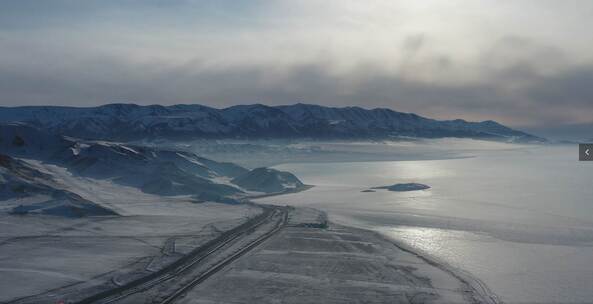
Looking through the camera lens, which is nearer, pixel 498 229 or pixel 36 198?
pixel 498 229

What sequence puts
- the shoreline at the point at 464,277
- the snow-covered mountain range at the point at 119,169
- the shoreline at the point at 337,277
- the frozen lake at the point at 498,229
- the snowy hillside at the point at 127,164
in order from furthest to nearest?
1. the snowy hillside at the point at 127,164
2. the snow-covered mountain range at the point at 119,169
3. the frozen lake at the point at 498,229
4. the shoreline at the point at 337,277
5. the shoreline at the point at 464,277

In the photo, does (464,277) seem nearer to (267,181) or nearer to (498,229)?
(498,229)

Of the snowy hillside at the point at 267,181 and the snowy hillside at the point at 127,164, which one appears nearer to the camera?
the snowy hillside at the point at 127,164

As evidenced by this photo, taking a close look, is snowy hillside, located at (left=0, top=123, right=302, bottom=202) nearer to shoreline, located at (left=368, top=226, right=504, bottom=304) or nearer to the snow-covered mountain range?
the snow-covered mountain range

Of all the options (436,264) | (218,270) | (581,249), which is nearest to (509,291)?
(436,264)

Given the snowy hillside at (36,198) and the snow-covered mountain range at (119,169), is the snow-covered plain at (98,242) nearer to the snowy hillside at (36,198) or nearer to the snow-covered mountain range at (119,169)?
the snowy hillside at (36,198)

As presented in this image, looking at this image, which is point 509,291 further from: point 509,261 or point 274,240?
point 274,240

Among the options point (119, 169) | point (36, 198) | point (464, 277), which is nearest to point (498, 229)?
point (464, 277)

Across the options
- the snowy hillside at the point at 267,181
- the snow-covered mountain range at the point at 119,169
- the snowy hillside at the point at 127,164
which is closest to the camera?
the snow-covered mountain range at the point at 119,169

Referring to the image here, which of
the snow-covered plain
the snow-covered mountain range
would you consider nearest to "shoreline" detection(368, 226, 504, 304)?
the snow-covered plain

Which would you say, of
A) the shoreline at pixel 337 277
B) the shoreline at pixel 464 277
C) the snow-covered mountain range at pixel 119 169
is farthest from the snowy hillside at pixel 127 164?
the shoreline at pixel 464 277

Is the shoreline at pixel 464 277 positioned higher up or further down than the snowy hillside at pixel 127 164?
further down
